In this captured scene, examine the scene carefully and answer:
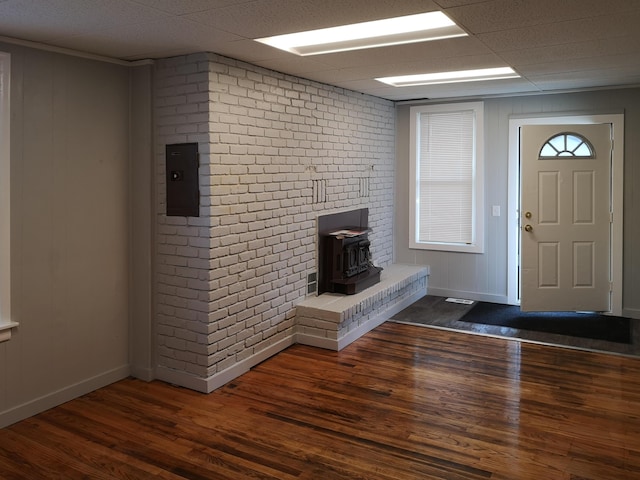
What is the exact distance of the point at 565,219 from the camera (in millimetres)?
5602

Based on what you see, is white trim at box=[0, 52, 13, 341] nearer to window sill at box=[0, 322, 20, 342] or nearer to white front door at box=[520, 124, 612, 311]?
window sill at box=[0, 322, 20, 342]

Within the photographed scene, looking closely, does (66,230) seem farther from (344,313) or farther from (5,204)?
(344,313)

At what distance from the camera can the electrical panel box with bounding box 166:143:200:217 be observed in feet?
12.2

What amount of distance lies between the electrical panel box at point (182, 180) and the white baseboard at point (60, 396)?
122cm

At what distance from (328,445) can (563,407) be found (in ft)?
5.13

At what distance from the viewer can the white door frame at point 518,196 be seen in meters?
5.43

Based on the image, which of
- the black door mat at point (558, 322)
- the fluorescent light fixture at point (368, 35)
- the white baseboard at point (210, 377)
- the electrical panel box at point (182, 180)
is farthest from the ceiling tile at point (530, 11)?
the black door mat at point (558, 322)

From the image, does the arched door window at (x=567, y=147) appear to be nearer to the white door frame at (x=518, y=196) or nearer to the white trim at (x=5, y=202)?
the white door frame at (x=518, y=196)

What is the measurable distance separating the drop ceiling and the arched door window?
1053mm

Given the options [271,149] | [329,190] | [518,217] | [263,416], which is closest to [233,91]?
Result: [271,149]

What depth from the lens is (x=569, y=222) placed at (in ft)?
18.4

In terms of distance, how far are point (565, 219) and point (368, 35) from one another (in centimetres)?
323

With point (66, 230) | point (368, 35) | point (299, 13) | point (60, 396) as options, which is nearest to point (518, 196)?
point (368, 35)

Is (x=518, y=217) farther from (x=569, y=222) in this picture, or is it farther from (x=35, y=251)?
(x=35, y=251)
